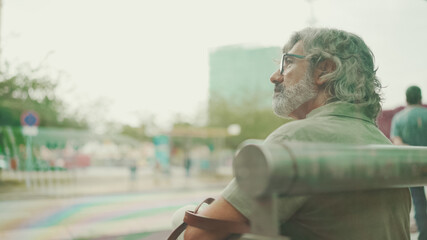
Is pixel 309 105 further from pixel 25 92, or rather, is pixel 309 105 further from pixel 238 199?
pixel 25 92

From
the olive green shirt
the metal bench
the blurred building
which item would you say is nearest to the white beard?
the olive green shirt

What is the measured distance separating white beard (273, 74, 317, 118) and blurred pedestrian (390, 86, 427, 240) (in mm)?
2896

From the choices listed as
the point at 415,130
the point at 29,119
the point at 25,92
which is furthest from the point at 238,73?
the point at 415,130

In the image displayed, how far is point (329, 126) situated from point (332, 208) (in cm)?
22

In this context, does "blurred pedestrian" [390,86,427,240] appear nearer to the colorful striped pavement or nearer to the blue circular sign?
the colorful striped pavement

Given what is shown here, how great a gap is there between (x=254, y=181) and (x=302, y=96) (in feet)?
2.19

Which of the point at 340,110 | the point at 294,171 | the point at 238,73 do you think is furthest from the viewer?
the point at 238,73

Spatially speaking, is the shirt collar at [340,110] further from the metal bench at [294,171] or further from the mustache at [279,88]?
the metal bench at [294,171]

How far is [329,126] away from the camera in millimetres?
1062

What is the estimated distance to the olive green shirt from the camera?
3.17ft

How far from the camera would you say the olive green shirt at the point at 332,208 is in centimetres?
96

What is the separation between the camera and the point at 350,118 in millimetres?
1182

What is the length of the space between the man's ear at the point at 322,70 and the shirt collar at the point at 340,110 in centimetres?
11

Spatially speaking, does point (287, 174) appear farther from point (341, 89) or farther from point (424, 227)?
point (424, 227)
